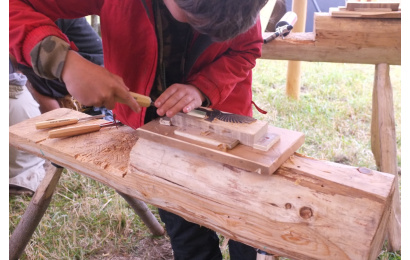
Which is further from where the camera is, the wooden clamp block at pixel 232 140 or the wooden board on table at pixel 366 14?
the wooden board on table at pixel 366 14

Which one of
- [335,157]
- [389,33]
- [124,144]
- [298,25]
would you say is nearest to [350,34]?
[389,33]

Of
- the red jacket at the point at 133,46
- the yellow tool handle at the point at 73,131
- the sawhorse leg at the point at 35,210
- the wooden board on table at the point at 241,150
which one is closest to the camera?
the wooden board on table at the point at 241,150

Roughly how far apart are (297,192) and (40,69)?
3.03ft

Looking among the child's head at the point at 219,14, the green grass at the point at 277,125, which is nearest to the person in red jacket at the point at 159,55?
the child's head at the point at 219,14

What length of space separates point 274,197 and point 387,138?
5.68ft

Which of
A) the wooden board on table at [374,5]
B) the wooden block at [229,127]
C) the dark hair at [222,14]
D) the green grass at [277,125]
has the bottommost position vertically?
the green grass at [277,125]

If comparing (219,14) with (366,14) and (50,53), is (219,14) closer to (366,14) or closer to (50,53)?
(50,53)

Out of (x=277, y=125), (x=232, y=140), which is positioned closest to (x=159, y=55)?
(x=232, y=140)

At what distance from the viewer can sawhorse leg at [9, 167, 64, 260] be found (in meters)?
1.93

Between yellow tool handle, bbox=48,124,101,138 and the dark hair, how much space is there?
743mm

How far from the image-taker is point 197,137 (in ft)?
4.16

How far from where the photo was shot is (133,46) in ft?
4.98

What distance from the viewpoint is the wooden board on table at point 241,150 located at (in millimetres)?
1139

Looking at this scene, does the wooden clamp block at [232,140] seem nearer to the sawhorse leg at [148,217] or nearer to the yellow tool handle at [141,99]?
the yellow tool handle at [141,99]
